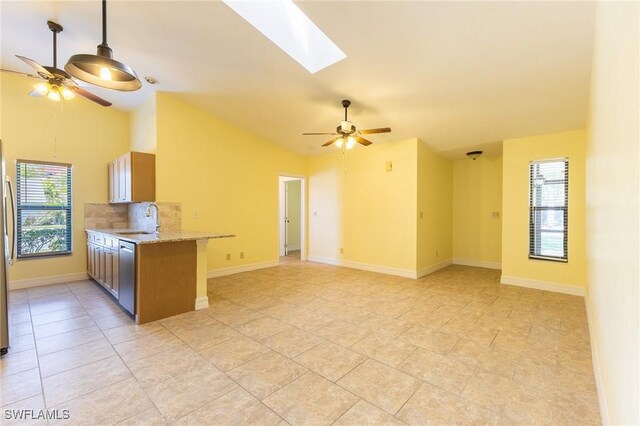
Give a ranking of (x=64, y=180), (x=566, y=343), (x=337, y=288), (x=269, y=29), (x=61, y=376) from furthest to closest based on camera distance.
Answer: (x=64, y=180) → (x=337, y=288) → (x=269, y=29) → (x=566, y=343) → (x=61, y=376)

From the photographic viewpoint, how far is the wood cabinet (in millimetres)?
3540

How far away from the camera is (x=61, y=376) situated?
204 cm

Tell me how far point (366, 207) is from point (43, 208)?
5.80 m

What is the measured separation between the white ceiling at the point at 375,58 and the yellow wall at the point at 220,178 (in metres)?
0.51

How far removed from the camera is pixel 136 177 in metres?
4.07

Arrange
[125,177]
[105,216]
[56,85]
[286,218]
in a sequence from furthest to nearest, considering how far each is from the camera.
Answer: [286,218] < [105,216] < [125,177] < [56,85]

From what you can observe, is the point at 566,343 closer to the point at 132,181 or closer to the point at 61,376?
the point at 61,376

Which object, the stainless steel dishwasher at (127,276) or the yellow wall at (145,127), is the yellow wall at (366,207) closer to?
the yellow wall at (145,127)

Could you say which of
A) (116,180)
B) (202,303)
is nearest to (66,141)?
(116,180)

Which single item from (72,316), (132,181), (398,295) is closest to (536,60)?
(398,295)

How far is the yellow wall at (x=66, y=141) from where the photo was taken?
13.8ft

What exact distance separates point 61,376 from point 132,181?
279cm

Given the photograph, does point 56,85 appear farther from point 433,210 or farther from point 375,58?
point 433,210

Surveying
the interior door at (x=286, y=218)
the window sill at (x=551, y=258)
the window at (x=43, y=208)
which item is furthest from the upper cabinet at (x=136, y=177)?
the window sill at (x=551, y=258)
